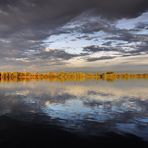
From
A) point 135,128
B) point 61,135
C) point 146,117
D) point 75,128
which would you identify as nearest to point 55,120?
point 75,128

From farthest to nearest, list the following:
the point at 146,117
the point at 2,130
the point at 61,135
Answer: the point at 146,117 < the point at 2,130 < the point at 61,135

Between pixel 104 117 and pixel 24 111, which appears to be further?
pixel 24 111

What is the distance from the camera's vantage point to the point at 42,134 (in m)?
24.1

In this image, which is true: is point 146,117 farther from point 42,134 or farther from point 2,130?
point 2,130

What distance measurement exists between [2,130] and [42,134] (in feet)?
13.6

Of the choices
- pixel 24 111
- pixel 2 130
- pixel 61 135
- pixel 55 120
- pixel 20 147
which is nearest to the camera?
pixel 20 147

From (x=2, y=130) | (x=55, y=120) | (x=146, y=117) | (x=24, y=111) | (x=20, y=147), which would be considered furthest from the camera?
(x=24, y=111)

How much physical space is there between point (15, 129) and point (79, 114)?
10.9 metres

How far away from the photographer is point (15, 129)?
2592 cm

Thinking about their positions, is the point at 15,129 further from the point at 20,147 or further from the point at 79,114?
the point at 79,114

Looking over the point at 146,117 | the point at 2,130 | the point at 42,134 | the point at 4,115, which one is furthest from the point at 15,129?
the point at 146,117

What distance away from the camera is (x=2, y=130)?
83.4 feet

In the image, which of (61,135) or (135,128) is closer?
(61,135)

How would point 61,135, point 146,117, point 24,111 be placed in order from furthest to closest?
point 24,111, point 146,117, point 61,135
